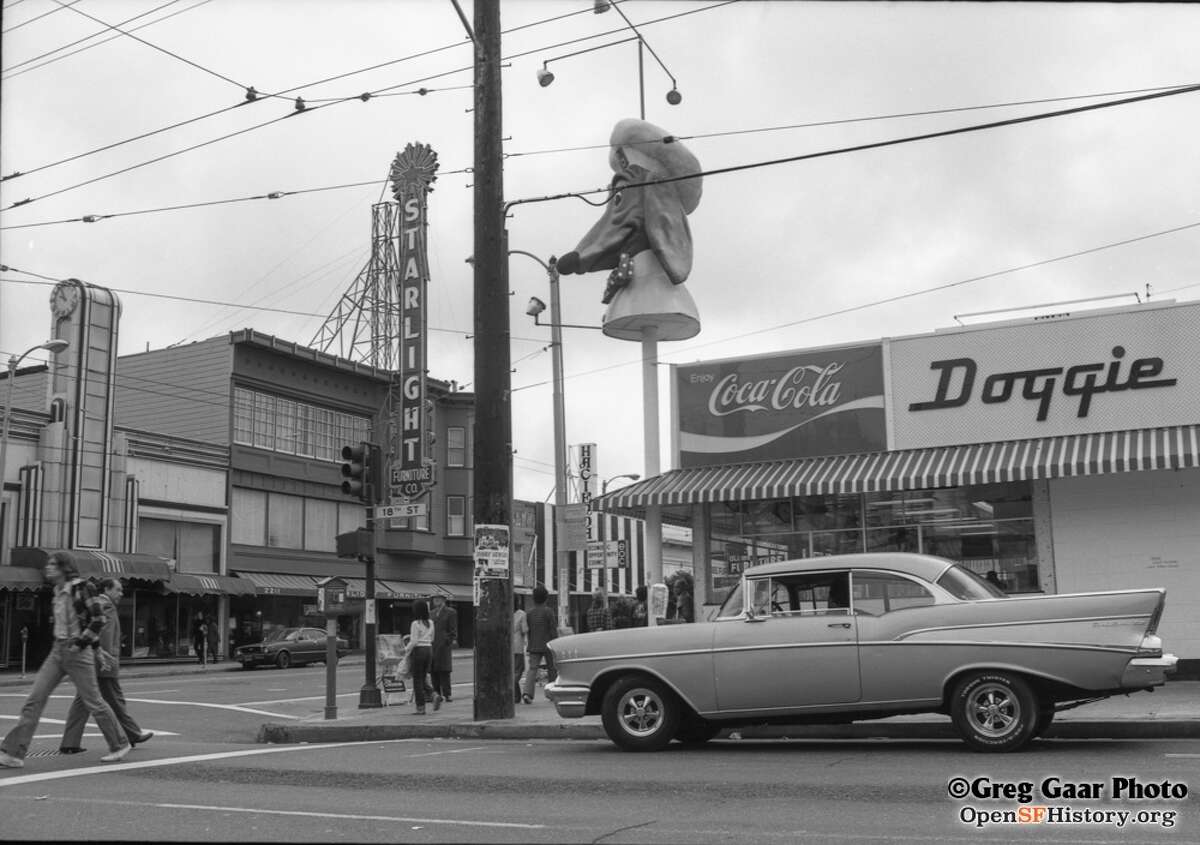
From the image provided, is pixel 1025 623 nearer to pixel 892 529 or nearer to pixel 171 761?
pixel 171 761

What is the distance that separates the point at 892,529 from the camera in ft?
61.7

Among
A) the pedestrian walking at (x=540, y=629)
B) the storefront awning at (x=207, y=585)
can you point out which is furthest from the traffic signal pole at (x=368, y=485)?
the storefront awning at (x=207, y=585)

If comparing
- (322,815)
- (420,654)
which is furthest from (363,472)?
(322,815)

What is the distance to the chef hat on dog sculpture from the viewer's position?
20969 mm

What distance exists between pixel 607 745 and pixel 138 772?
14.5ft

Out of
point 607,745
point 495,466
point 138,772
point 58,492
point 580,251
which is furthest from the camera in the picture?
point 58,492

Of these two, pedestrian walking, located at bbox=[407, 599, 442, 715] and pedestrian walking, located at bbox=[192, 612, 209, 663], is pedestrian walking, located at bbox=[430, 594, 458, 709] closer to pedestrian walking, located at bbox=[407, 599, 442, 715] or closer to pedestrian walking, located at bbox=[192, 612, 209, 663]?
pedestrian walking, located at bbox=[407, 599, 442, 715]

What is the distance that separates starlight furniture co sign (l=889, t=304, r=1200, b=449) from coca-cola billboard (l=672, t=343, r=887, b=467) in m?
0.47

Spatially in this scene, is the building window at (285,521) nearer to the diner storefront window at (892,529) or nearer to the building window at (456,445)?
the building window at (456,445)

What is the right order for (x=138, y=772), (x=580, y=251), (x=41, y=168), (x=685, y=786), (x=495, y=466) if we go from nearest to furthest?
1. (x=685, y=786)
2. (x=138, y=772)
3. (x=495, y=466)
4. (x=41, y=168)
5. (x=580, y=251)

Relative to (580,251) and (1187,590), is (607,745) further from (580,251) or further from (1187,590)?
(580,251)

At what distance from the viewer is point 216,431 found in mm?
43562

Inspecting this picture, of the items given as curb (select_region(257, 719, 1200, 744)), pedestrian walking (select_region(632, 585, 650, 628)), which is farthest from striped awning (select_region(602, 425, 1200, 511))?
curb (select_region(257, 719, 1200, 744))

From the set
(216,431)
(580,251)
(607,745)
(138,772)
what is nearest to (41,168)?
(580,251)
